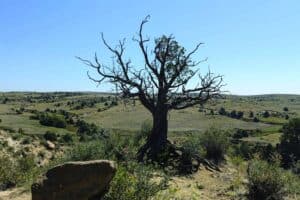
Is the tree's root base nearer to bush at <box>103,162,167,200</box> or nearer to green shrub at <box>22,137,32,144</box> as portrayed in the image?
bush at <box>103,162,167,200</box>

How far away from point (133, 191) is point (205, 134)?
14645mm

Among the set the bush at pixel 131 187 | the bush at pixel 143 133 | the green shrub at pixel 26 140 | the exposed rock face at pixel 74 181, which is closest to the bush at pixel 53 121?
the green shrub at pixel 26 140

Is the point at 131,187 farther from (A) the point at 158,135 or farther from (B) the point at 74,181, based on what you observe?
(A) the point at 158,135

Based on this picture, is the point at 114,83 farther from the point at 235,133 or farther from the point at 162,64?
→ the point at 235,133

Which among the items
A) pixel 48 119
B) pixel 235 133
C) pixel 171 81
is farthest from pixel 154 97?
pixel 48 119

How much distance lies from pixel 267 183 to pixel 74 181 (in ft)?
22.5

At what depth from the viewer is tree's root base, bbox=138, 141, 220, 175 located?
810 inches

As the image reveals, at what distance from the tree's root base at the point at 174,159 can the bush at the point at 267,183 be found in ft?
17.2

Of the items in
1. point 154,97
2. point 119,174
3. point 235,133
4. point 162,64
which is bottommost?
point 235,133

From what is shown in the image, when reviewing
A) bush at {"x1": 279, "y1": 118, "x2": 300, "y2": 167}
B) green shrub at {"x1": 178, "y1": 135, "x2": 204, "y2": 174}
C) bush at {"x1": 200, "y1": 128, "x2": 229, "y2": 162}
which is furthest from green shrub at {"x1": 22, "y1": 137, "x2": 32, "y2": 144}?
green shrub at {"x1": 178, "y1": 135, "x2": 204, "y2": 174}

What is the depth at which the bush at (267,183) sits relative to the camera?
15078 mm

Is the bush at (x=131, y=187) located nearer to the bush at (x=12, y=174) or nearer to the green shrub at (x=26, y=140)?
the bush at (x=12, y=174)

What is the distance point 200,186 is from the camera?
17609mm

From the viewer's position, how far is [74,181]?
1097 centimetres
